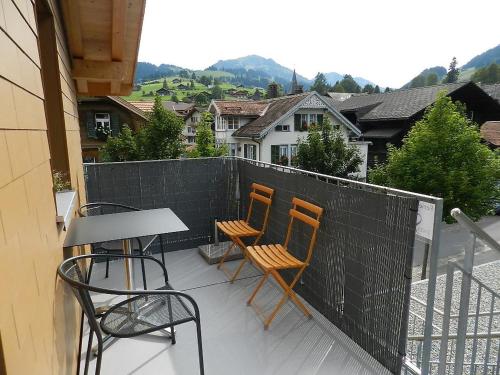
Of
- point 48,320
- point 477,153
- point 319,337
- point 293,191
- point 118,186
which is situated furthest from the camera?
point 477,153

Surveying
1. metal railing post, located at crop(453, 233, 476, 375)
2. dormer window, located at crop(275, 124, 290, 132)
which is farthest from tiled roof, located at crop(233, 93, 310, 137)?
metal railing post, located at crop(453, 233, 476, 375)

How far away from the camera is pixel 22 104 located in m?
1.26

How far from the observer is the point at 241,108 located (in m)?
21.4

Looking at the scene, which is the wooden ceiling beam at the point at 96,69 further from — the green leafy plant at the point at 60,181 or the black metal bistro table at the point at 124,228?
the black metal bistro table at the point at 124,228

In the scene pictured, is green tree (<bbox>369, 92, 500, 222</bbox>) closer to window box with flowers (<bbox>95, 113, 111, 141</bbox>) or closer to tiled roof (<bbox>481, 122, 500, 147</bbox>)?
tiled roof (<bbox>481, 122, 500, 147</bbox>)

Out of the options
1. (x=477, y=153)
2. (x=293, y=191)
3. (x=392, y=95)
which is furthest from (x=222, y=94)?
(x=293, y=191)

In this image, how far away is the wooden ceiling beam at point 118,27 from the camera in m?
2.63

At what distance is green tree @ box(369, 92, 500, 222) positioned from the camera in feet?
29.8

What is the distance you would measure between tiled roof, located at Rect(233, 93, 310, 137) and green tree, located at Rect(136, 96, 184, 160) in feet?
20.8

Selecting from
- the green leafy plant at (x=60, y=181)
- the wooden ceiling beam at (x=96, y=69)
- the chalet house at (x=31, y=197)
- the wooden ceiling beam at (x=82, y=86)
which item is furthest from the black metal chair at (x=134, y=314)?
the wooden ceiling beam at (x=82, y=86)

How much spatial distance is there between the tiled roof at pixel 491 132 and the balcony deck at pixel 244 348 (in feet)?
60.5

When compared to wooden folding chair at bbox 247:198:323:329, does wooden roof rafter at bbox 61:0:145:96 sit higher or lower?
higher

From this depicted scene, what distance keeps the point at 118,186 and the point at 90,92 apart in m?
2.31

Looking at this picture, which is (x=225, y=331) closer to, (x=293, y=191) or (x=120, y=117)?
(x=293, y=191)
